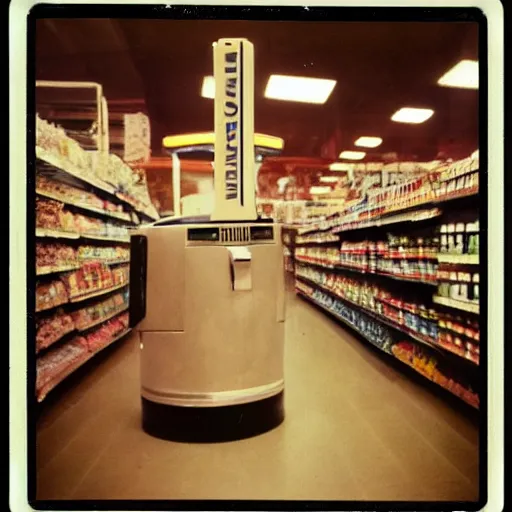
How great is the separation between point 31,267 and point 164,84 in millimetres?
1017

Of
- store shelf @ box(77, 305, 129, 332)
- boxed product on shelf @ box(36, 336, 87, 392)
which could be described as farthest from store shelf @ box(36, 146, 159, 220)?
boxed product on shelf @ box(36, 336, 87, 392)

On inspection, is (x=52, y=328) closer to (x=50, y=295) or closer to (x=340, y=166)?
(x=50, y=295)

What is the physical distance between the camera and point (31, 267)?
2.29m

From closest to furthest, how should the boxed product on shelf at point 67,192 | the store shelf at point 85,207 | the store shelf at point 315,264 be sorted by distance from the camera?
the store shelf at point 85,207
the boxed product on shelf at point 67,192
the store shelf at point 315,264

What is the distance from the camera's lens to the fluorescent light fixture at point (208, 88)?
234 cm

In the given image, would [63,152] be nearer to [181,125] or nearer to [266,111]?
[181,125]

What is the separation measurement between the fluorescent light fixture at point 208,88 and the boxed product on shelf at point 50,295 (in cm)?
112

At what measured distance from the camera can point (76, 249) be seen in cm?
236

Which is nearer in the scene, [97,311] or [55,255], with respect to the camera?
[55,255]

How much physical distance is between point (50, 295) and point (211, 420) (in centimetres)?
96

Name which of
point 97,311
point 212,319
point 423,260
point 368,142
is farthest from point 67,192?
point 423,260

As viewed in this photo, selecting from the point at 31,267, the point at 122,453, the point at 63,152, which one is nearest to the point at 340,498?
the point at 122,453

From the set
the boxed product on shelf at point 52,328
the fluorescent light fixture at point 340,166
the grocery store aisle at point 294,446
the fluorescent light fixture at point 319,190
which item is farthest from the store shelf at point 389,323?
the boxed product on shelf at point 52,328

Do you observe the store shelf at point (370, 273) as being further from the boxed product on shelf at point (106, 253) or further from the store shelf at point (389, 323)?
the boxed product on shelf at point (106, 253)
